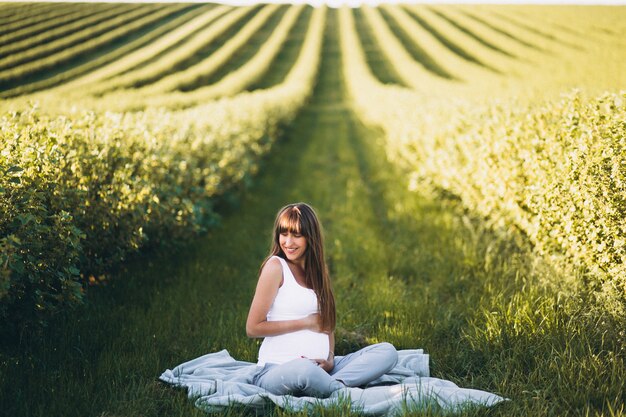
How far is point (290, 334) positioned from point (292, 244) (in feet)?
2.08

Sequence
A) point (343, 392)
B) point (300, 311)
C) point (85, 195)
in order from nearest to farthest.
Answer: point (343, 392) < point (300, 311) < point (85, 195)

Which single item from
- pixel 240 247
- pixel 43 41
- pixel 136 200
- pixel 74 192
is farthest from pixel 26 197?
pixel 43 41

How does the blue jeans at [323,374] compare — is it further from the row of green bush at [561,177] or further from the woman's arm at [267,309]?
the row of green bush at [561,177]

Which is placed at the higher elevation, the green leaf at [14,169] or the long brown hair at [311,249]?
the green leaf at [14,169]

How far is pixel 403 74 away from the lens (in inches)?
1695

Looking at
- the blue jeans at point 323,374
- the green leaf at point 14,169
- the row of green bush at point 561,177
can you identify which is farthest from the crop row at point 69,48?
the row of green bush at point 561,177

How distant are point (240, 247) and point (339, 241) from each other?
137 centimetres

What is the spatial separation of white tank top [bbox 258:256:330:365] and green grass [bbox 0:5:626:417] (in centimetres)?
55

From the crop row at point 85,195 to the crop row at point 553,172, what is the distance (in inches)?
143

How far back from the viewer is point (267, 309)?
144 inches

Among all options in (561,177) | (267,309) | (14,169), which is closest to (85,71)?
(14,169)

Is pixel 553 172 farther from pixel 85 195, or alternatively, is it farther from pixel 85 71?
pixel 85 71

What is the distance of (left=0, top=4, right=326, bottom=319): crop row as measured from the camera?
143 inches

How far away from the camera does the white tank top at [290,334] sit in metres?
3.73
